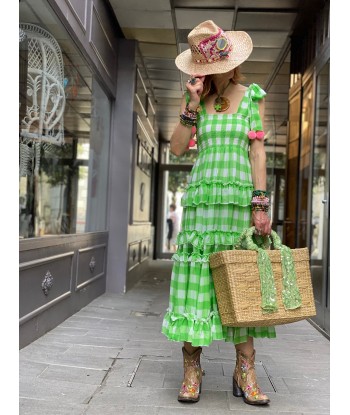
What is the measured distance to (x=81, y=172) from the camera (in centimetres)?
613

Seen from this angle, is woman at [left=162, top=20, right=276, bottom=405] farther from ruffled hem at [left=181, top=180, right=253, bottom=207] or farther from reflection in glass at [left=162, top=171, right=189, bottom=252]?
reflection in glass at [left=162, top=171, right=189, bottom=252]

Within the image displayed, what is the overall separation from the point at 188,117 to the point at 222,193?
41cm

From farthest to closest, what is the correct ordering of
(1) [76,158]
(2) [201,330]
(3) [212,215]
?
(1) [76,158] → (3) [212,215] → (2) [201,330]

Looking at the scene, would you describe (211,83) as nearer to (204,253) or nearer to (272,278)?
(204,253)

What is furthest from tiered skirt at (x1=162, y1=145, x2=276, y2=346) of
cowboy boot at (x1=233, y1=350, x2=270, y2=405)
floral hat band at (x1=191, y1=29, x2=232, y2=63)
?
floral hat band at (x1=191, y1=29, x2=232, y2=63)

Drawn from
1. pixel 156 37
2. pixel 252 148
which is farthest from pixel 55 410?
pixel 156 37

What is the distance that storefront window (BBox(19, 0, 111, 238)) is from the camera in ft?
12.9

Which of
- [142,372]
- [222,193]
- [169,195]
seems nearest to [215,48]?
[222,193]

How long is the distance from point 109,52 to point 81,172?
1.46 m

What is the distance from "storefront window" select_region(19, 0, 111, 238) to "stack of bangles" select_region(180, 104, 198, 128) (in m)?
1.59

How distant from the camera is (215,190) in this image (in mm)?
2607

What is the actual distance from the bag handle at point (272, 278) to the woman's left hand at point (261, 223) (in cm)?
3
